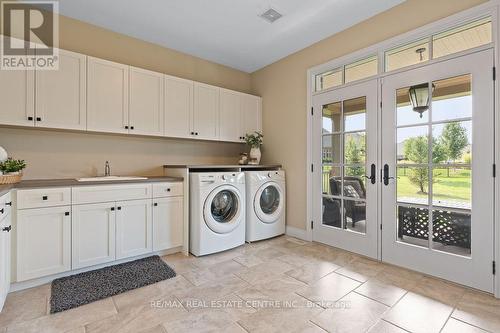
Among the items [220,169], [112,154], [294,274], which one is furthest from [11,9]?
[294,274]

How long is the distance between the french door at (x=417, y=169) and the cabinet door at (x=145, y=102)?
82.6 inches

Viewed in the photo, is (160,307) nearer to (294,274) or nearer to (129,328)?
(129,328)

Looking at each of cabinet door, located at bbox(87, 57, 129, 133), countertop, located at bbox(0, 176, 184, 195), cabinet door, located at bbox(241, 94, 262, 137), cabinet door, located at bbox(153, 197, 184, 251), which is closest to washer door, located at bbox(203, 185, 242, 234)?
cabinet door, located at bbox(153, 197, 184, 251)

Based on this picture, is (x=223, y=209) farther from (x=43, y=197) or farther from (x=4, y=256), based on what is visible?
(x=4, y=256)

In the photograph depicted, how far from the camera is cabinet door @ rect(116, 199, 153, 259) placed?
97.1 inches

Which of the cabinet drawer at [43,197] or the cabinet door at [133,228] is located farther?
the cabinet door at [133,228]

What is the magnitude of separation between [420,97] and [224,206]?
2.45 meters

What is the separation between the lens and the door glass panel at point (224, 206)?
3012mm

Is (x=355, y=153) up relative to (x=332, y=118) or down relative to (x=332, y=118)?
down

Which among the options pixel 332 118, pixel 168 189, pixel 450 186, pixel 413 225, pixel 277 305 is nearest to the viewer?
pixel 277 305

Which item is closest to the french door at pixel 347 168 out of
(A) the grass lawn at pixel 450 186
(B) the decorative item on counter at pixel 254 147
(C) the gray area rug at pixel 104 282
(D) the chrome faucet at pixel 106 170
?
(A) the grass lawn at pixel 450 186

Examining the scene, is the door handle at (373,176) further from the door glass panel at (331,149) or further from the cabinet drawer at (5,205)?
the cabinet drawer at (5,205)

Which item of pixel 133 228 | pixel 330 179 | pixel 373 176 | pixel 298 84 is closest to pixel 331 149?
pixel 330 179

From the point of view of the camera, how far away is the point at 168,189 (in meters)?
2.81
